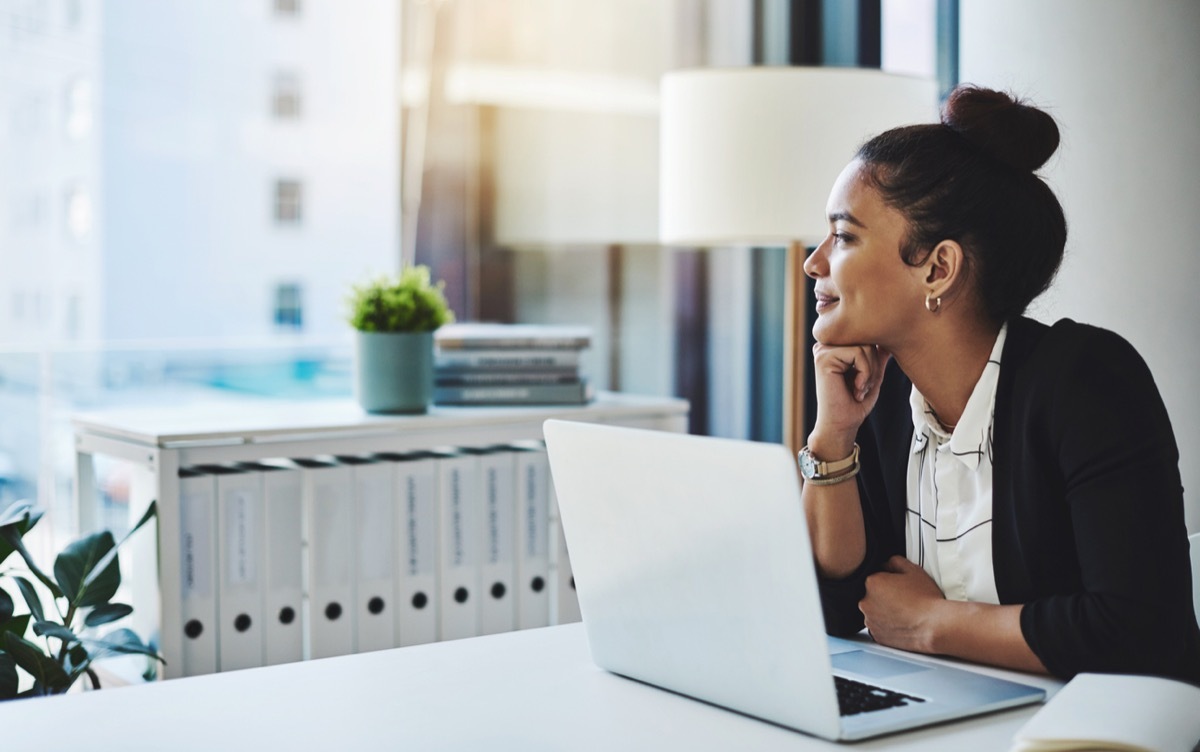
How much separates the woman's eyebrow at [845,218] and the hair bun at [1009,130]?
0.15 meters

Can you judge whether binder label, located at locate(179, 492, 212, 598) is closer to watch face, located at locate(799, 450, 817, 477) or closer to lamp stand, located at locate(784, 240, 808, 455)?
lamp stand, located at locate(784, 240, 808, 455)

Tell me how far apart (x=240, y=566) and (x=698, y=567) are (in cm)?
144

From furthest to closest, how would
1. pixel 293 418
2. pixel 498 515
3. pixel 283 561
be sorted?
pixel 498 515 → pixel 293 418 → pixel 283 561

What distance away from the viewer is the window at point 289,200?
677 centimetres

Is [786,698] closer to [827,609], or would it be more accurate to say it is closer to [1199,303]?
[827,609]

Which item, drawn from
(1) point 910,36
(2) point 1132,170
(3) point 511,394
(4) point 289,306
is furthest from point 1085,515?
(4) point 289,306

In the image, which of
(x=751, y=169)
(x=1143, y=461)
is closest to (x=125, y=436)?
(x=751, y=169)

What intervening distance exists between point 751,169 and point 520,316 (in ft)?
5.19

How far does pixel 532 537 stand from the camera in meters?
2.51

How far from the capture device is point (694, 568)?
972mm

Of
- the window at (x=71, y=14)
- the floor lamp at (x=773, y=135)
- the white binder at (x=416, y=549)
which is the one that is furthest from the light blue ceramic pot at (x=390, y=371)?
the window at (x=71, y=14)

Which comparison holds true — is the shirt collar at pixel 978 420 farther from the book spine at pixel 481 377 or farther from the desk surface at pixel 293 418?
the book spine at pixel 481 377

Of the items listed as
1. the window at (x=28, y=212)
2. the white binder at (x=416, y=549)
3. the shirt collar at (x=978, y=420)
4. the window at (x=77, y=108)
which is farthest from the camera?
the window at (x=28, y=212)

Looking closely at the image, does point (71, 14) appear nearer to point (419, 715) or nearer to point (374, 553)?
point (374, 553)
